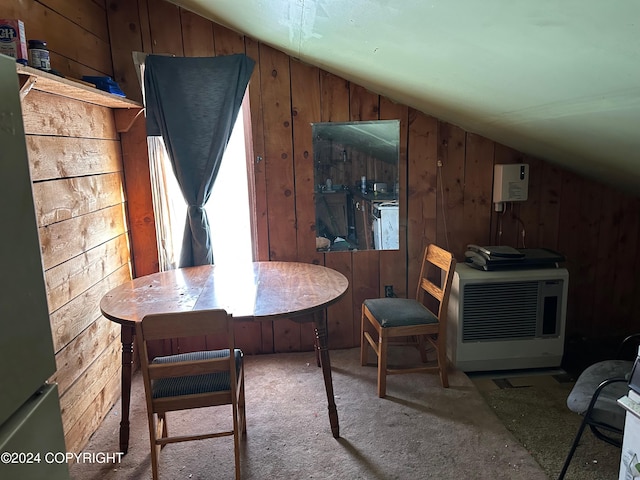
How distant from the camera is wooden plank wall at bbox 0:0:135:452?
1.81 m

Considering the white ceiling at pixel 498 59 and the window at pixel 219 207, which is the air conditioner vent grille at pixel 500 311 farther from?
the window at pixel 219 207

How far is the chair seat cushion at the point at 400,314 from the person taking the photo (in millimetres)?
2395

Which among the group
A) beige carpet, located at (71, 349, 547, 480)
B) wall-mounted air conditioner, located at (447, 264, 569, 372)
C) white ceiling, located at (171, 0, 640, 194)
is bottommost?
beige carpet, located at (71, 349, 547, 480)

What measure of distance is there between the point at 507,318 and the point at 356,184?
1.30m

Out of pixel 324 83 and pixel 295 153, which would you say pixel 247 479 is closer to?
pixel 295 153

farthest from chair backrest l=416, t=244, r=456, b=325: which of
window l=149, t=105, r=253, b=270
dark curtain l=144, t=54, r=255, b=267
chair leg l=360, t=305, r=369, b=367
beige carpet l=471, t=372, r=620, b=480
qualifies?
dark curtain l=144, t=54, r=255, b=267

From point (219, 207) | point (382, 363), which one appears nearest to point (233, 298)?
point (382, 363)

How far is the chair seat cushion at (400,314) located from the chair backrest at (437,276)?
92 mm

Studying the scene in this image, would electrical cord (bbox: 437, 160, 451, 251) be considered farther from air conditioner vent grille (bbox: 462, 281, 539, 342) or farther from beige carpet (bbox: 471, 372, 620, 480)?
beige carpet (bbox: 471, 372, 620, 480)

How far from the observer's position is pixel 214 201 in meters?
2.92

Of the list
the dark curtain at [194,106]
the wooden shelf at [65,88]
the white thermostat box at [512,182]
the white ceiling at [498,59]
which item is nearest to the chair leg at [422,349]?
the white thermostat box at [512,182]

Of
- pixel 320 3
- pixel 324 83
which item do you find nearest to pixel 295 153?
pixel 324 83

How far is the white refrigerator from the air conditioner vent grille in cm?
226

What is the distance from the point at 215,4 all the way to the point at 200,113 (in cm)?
62
